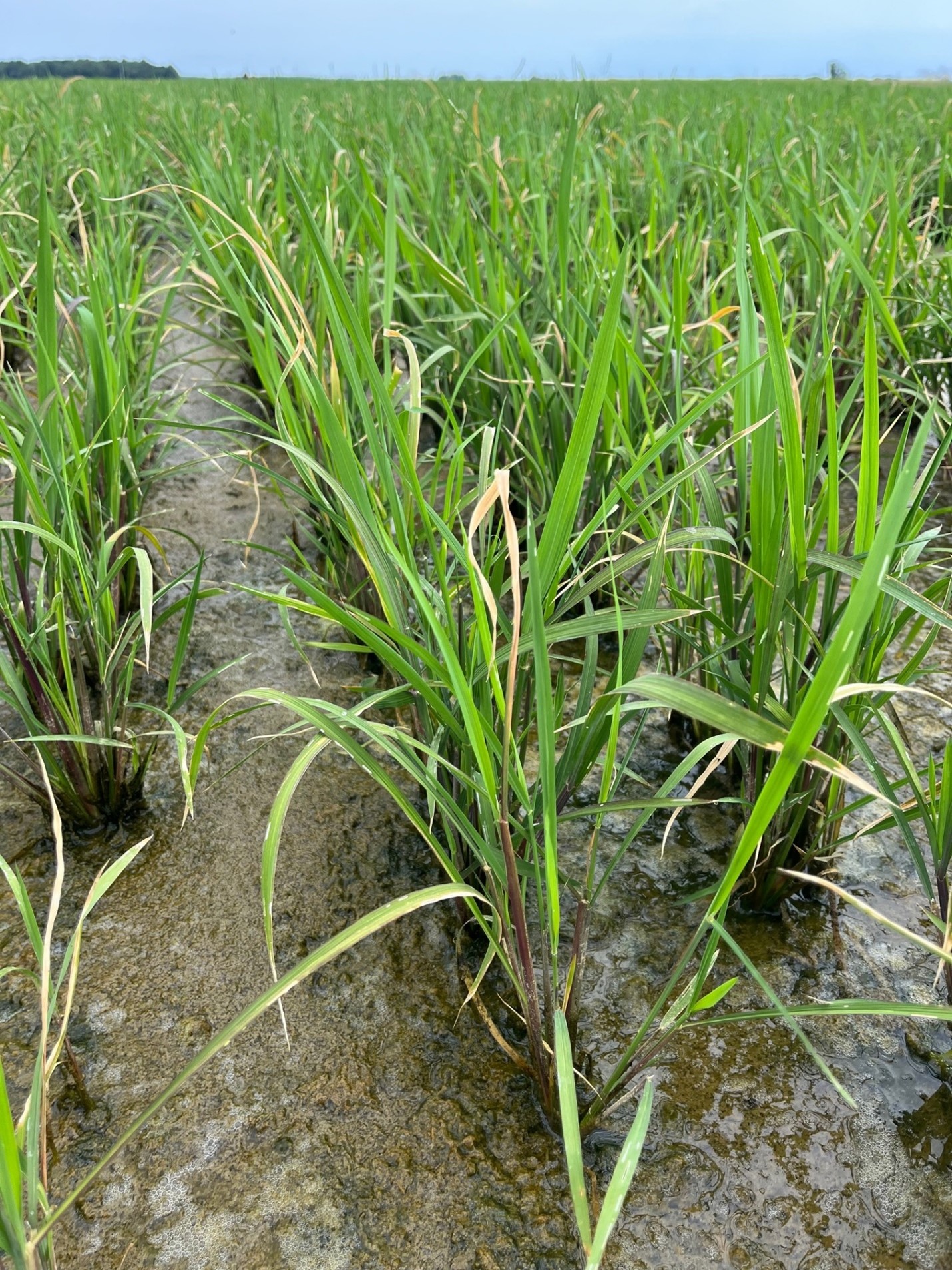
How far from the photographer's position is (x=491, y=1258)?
60cm

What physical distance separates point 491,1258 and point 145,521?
1.27 meters

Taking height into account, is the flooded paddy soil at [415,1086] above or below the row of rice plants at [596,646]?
below

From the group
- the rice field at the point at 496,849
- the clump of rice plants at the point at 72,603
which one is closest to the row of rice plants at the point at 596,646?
the rice field at the point at 496,849

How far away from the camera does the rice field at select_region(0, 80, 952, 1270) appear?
60 cm

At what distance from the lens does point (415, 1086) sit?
708mm

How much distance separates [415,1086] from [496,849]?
8.5 inches

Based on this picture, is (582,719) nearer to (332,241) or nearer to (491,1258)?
(491,1258)

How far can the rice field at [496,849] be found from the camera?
60 centimetres

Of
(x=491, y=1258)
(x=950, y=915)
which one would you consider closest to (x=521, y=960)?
(x=491, y=1258)

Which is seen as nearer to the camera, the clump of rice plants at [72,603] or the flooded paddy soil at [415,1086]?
the flooded paddy soil at [415,1086]

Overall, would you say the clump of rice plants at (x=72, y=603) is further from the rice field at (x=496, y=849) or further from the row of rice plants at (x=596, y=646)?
the row of rice plants at (x=596, y=646)

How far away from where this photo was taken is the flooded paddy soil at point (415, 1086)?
0.61m

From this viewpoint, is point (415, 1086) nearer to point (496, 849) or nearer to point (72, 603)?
point (496, 849)

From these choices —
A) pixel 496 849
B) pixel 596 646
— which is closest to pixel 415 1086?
pixel 496 849
